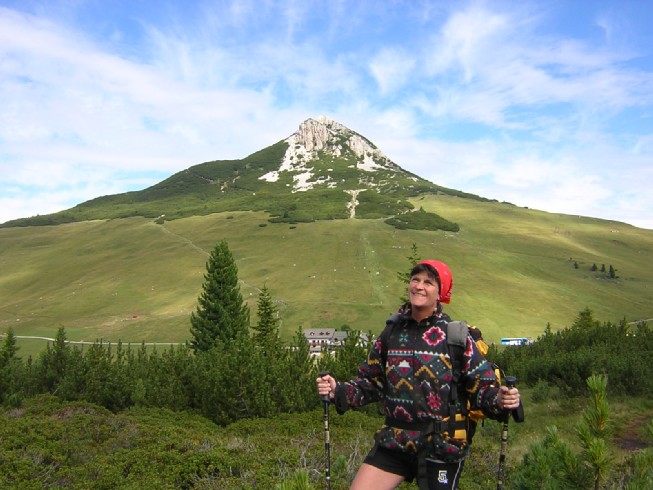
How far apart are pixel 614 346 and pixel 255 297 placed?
82.2 metres

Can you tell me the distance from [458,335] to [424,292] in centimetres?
49

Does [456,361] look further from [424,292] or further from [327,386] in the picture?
[327,386]

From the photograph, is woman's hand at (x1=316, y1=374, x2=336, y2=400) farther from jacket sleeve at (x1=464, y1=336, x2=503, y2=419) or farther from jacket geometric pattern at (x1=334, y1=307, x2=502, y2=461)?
jacket sleeve at (x1=464, y1=336, x2=503, y2=419)

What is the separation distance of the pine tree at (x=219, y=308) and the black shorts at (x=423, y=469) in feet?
133

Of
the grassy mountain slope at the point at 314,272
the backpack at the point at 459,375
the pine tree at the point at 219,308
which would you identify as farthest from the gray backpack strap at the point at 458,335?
the grassy mountain slope at the point at 314,272

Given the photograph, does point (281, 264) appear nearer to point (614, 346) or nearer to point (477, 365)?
point (614, 346)

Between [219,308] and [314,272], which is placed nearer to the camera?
[219,308]

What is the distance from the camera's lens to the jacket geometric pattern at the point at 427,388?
159 inches

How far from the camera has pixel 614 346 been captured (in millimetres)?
18734

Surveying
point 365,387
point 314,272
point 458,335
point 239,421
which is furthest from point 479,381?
point 314,272

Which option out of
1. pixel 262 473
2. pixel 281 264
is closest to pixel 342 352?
pixel 262 473

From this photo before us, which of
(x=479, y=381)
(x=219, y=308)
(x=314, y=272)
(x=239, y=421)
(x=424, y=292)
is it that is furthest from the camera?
(x=314, y=272)

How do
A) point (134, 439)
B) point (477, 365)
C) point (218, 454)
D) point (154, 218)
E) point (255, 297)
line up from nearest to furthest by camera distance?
1. point (477, 365)
2. point (218, 454)
3. point (134, 439)
4. point (255, 297)
5. point (154, 218)

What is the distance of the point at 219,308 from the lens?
4444 centimetres
